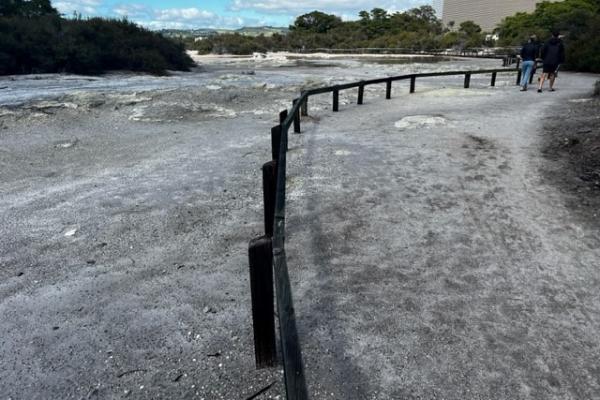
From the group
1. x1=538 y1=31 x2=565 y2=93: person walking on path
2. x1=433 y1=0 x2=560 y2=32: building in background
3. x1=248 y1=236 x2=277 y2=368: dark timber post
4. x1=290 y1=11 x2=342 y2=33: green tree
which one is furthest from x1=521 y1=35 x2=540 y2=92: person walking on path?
x1=433 y1=0 x2=560 y2=32: building in background

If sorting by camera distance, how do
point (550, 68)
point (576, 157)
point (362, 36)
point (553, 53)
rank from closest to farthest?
point (576, 157) < point (553, 53) < point (550, 68) < point (362, 36)

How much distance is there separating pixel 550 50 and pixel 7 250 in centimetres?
1471

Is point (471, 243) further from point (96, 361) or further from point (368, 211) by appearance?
point (96, 361)

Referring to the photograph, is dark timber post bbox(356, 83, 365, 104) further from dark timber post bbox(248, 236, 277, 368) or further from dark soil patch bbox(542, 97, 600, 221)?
dark timber post bbox(248, 236, 277, 368)

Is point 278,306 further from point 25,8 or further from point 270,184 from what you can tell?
point 25,8

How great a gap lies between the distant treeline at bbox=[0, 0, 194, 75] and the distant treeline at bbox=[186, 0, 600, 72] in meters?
23.7

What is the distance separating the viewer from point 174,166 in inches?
284

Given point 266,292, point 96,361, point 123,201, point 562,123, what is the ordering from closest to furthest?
point 266,292 → point 96,361 → point 123,201 → point 562,123

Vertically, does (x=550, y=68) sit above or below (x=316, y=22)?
below

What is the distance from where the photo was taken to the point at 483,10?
97750 mm

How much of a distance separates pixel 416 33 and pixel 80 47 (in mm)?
64380

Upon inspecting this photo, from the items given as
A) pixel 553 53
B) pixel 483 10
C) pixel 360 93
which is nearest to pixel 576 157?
pixel 360 93

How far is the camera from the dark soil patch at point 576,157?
537cm

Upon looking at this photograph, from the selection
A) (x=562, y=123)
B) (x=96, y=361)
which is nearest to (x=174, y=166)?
(x=96, y=361)
